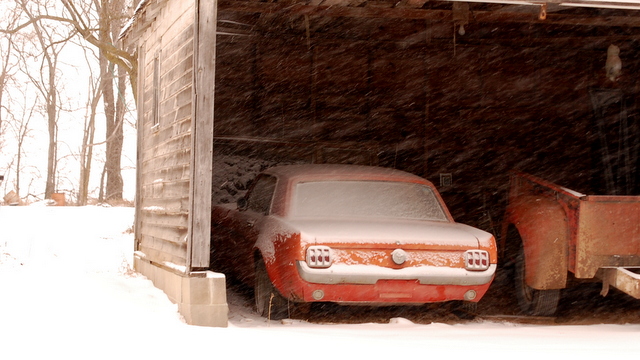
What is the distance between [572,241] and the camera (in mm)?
7582

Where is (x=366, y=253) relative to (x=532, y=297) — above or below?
above

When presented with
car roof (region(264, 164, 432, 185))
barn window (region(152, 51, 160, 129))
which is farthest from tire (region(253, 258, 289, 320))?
barn window (region(152, 51, 160, 129))

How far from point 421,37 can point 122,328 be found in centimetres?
890

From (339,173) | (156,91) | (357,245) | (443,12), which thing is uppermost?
(443,12)

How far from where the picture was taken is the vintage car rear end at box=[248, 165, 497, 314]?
6.82 m

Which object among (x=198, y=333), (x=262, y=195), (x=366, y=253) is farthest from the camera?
(x=262, y=195)

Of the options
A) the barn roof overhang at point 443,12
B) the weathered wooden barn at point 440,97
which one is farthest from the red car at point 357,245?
the weathered wooden barn at point 440,97

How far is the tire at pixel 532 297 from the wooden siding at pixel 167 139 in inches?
141

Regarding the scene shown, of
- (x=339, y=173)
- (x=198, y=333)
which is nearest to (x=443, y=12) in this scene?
(x=339, y=173)

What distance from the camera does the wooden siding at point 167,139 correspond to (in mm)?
7883

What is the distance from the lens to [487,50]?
13.6 meters

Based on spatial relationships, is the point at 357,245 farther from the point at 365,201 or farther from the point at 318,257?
the point at 365,201

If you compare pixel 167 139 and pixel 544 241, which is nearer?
pixel 544 241

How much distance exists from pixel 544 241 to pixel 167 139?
14.0 feet
